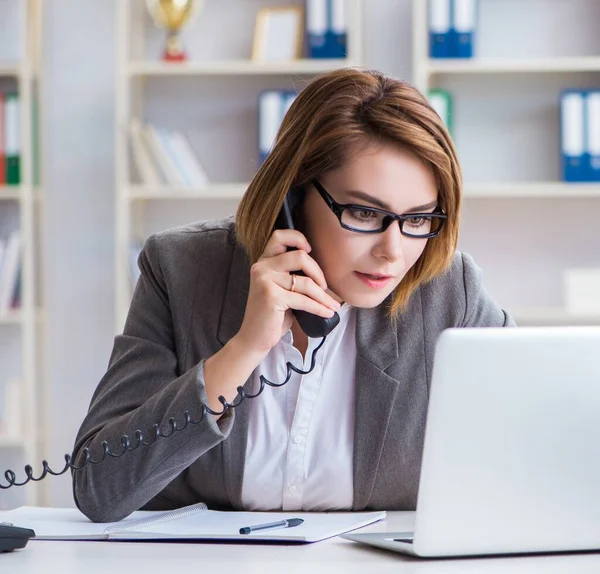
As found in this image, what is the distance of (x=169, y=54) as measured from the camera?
143 inches

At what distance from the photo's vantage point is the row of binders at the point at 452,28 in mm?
3438

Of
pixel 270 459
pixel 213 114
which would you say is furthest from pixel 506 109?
pixel 270 459

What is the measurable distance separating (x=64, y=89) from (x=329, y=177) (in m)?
2.55

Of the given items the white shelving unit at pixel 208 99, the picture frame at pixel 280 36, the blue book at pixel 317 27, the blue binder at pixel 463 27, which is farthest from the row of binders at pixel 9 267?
the blue binder at pixel 463 27

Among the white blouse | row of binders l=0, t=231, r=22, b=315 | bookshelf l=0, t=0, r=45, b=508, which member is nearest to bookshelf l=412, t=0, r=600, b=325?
bookshelf l=0, t=0, r=45, b=508

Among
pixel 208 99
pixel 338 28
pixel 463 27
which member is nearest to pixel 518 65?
pixel 463 27

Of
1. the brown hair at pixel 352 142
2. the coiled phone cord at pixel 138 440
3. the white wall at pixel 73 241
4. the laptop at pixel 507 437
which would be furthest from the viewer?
the white wall at pixel 73 241

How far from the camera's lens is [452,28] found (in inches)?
136

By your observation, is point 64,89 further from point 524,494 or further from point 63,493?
point 524,494

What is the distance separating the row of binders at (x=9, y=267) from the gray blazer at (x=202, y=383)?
2.12 metres

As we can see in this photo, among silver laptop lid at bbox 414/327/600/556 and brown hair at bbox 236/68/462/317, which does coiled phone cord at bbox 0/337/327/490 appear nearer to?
brown hair at bbox 236/68/462/317

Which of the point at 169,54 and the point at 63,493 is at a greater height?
the point at 169,54

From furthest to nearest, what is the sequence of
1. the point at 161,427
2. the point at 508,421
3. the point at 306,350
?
the point at 306,350
the point at 161,427
the point at 508,421

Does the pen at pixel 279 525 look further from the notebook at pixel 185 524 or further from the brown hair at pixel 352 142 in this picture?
the brown hair at pixel 352 142
